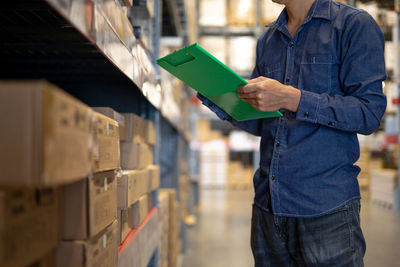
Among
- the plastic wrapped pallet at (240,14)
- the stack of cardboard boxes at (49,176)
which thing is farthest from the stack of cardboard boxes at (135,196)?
the plastic wrapped pallet at (240,14)

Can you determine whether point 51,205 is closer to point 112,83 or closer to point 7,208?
point 7,208

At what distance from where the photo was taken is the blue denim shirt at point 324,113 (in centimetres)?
114

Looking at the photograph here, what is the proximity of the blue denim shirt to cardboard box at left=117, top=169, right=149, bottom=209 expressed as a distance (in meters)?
0.48

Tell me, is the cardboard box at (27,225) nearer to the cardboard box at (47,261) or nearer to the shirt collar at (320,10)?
the cardboard box at (47,261)

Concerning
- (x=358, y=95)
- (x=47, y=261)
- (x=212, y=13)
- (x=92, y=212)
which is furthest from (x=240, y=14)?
(x=47, y=261)

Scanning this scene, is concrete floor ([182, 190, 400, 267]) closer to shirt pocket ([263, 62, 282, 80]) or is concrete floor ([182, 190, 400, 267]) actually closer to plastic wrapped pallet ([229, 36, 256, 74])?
shirt pocket ([263, 62, 282, 80])

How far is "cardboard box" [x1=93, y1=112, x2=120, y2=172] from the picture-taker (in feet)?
2.75

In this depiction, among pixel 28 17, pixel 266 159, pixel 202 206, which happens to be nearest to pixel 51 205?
pixel 28 17

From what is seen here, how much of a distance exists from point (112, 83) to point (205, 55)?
2.85 ft

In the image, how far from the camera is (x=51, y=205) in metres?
0.74

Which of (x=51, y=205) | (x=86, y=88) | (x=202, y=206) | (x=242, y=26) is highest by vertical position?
(x=242, y=26)

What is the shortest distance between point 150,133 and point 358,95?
1.12 meters

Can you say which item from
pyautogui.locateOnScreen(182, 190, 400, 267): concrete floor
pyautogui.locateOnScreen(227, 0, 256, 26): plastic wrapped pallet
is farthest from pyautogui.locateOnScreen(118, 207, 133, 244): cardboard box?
pyautogui.locateOnScreen(227, 0, 256, 26): plastic wrapped pallet

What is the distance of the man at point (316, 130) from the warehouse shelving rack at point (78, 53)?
45cm
